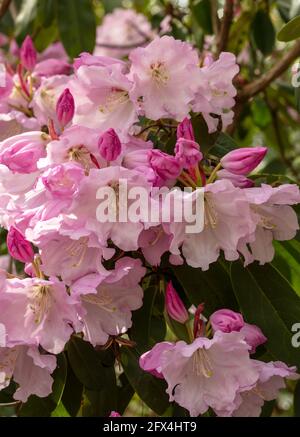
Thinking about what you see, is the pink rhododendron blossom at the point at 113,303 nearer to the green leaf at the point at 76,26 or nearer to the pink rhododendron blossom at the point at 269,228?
the pink rhododendron blossom at the point at 269,228

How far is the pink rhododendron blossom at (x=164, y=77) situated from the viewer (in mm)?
1292

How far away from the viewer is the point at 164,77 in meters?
1.31

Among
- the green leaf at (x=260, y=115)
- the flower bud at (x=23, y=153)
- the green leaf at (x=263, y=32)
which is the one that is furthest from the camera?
the green leaf at (x=260, y=115)

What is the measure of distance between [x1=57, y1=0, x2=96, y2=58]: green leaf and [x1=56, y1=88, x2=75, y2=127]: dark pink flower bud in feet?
2.39

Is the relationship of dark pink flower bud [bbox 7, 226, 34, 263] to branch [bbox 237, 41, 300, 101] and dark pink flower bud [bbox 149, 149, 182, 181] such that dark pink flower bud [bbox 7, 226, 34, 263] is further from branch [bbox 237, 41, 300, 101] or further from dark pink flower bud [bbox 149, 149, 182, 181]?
branch [bbox 237, 41, 300, 101]

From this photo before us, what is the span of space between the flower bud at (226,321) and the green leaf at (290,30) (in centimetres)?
49

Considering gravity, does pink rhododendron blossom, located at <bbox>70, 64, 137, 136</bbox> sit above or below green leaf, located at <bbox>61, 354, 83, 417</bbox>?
above

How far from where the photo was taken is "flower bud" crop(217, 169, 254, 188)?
46.8 inches

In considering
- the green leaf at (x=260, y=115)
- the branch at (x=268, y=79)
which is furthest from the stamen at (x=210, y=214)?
the green leaf at (x=260, y=115)

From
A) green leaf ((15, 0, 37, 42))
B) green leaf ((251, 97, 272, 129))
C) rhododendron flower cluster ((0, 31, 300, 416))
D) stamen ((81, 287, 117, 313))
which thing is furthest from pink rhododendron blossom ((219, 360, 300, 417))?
green leaf ((251, 97, 272, 129))

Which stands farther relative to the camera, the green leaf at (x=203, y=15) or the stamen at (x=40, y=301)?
the green leaf at (x=203, y=15)

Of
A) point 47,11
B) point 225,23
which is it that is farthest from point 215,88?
point 47,11

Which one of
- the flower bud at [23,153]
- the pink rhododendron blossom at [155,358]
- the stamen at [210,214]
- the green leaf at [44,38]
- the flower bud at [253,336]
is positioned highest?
the flower bud at [23,153]
